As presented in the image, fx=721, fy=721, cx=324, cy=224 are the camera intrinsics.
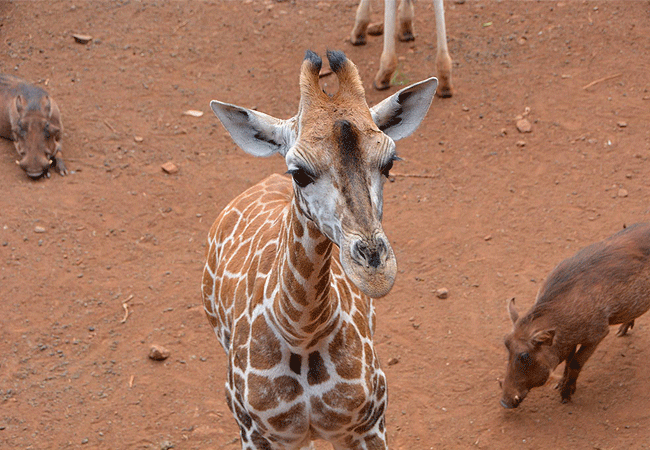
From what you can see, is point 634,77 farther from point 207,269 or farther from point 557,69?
point 207,269

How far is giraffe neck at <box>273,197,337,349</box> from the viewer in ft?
11.8

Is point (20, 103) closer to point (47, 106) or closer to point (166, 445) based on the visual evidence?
point (47, 106)

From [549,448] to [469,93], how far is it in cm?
557

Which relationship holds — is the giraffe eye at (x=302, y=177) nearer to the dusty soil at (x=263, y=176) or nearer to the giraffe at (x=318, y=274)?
the giraffe at (x=318, y=274)

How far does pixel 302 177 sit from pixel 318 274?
561 mm

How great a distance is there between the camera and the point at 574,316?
566cm

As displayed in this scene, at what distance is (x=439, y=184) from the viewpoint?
8.62 meters

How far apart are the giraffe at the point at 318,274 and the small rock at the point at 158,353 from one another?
2019mm

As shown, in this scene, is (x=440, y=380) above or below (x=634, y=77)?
below

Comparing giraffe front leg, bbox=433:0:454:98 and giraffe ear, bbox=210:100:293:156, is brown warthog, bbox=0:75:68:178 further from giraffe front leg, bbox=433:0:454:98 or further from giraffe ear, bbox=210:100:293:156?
giraffe ear, bbox=210:100:293:156

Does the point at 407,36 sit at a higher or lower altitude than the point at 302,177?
lower

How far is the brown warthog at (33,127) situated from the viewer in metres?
9.09

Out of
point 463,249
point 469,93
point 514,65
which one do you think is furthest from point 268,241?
point 514,65

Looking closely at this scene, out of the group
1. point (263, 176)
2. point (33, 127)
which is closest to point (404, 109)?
point (263, 176)
